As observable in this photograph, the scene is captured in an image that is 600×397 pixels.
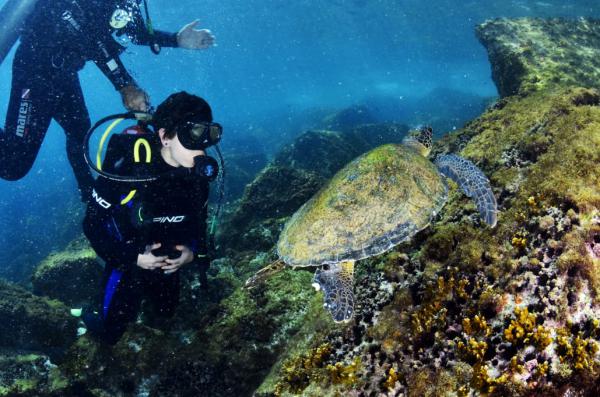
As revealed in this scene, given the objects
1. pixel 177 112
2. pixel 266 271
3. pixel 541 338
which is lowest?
pixel 266 271

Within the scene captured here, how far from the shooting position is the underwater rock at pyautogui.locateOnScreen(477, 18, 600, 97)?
6215 mm

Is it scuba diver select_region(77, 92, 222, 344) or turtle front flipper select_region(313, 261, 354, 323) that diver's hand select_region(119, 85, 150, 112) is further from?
turtle front flipper select_region(313, 261, 354, 323)

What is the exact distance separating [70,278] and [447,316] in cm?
812

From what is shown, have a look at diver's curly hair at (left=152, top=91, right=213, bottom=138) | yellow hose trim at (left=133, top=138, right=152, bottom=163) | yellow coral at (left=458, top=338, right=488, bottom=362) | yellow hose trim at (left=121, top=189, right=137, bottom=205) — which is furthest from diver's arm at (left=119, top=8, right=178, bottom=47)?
yellow coral at (left=458, top=338, right=488, bottom=362)

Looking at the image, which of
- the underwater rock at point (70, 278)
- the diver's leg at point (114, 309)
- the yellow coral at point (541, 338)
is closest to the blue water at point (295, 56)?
the underwater rock at point (70, 278)

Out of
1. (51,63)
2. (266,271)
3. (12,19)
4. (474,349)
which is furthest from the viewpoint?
(51,63)

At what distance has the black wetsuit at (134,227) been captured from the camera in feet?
12.9

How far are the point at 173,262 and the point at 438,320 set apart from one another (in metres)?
3.22

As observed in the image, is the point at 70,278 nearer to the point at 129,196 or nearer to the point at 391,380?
the point at 129,196

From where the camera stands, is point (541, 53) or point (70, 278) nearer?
point (541, 53)

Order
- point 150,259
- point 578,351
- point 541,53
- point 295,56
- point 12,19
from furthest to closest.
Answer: point 295,56 → point 541,53 → point 12,19 → point 150,259 → point 578,351

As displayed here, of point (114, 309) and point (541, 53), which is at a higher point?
point (541, 53)

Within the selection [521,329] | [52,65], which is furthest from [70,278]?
[521,329]

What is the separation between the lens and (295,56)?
68.8 metres
